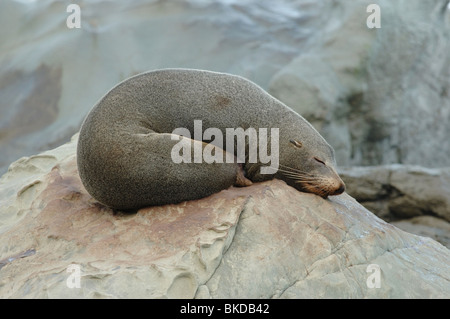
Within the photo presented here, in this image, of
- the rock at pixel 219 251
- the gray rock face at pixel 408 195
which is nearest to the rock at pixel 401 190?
the gray rock face at pixel 408 195

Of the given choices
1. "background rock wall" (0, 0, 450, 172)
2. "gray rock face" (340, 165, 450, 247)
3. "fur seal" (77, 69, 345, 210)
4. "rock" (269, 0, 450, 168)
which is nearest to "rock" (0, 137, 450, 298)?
"fur seal" (77, 69, 345, 210)

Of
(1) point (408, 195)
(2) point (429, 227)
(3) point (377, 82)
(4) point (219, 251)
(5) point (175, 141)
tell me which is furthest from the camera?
(3) point (377, 82)

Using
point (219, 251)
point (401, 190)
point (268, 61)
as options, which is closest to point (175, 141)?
point (219, 251)

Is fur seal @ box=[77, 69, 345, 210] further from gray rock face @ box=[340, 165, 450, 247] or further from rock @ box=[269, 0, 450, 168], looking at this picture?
rock @ box=[269, 0, 450, 168]

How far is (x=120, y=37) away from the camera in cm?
1152

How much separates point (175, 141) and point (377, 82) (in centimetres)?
740

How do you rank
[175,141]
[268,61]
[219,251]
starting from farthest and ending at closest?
[268,61], [175,141], [219,251]

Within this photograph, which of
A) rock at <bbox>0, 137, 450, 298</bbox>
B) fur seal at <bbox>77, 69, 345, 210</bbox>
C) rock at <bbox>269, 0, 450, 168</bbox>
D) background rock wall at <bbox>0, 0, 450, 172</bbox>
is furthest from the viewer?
background rock wall at <bbox>0, 0, 450, 172</bbox>

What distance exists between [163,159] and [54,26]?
28.7 ft

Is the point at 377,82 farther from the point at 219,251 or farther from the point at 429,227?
the point at 219,251

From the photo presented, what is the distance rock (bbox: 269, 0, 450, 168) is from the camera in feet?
34.8

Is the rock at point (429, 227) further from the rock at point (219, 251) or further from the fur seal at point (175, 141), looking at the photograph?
the fur seal at point (175, 141)

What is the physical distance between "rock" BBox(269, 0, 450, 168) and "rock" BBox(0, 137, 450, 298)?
5756 mm

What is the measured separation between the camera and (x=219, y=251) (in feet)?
12.9
